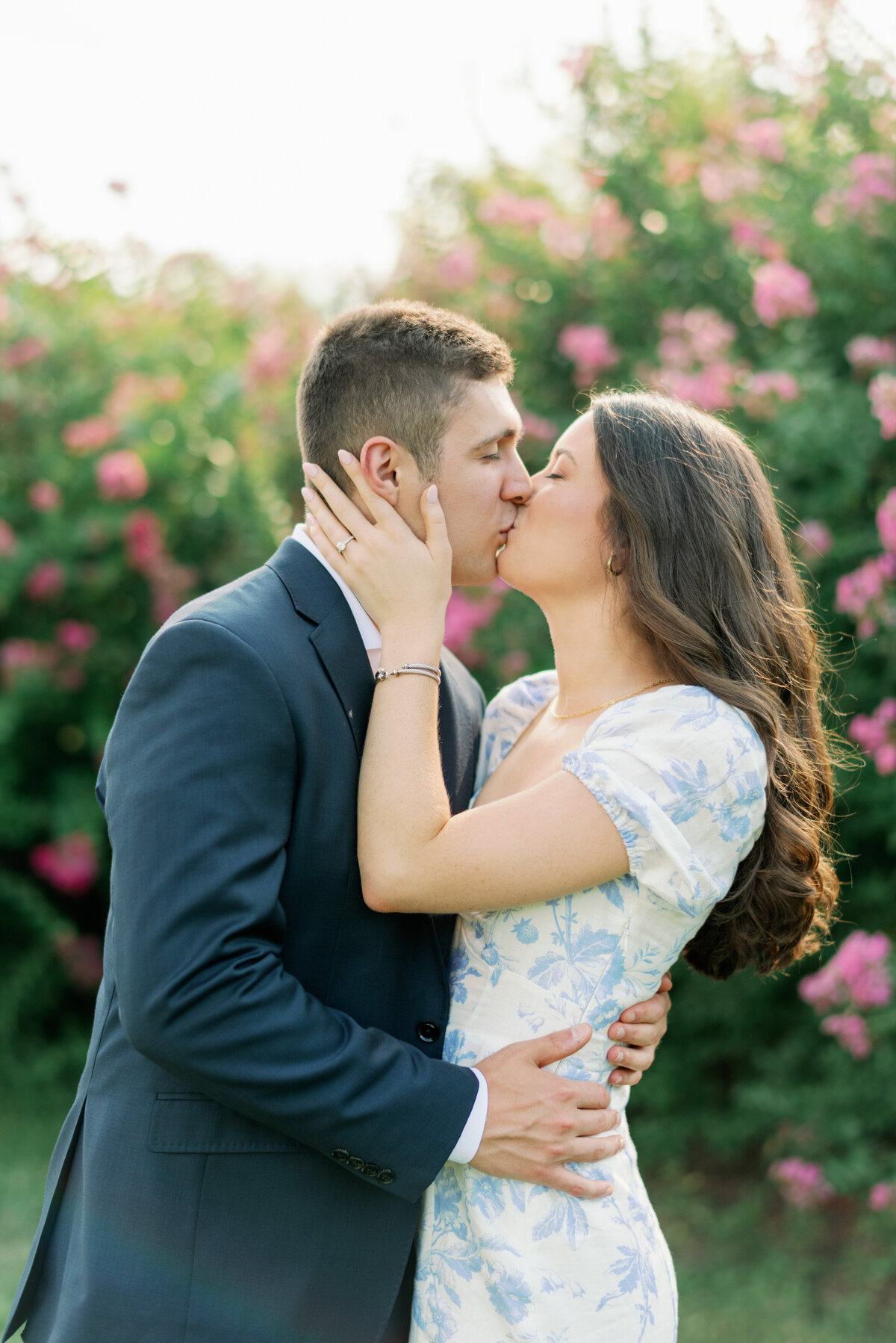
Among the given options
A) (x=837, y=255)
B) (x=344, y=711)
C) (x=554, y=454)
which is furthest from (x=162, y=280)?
(x=344, y=711)

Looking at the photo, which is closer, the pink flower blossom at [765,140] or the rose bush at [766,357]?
the rose bush at [766,357]

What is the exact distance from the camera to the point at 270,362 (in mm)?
5809

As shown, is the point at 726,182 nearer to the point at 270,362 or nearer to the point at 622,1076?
the point at 270,362

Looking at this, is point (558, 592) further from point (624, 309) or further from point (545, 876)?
point (624, 309)

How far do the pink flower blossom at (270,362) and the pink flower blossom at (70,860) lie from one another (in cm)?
248

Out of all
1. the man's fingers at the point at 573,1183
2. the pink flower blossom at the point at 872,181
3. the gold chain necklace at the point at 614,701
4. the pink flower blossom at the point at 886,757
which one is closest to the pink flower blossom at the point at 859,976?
the pink flower blossom at the point at 886,757

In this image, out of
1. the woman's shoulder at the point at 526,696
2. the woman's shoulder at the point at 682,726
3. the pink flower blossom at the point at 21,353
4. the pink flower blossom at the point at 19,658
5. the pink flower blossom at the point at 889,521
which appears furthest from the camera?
the pink flower blossom at the point at 21,353

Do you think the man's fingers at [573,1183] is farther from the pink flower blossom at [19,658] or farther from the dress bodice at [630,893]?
the pink flower blossom at [19,658]

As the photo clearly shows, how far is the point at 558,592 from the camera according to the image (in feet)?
7.80

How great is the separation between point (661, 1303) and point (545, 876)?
33.1 inches

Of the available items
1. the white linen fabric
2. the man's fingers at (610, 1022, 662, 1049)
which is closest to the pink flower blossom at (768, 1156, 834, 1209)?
the man's fingers at (610, 1022, 662, 1049)

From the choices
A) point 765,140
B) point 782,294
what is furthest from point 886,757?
point 765,140

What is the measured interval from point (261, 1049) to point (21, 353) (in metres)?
4.92

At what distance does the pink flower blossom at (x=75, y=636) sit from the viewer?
18.5ft
